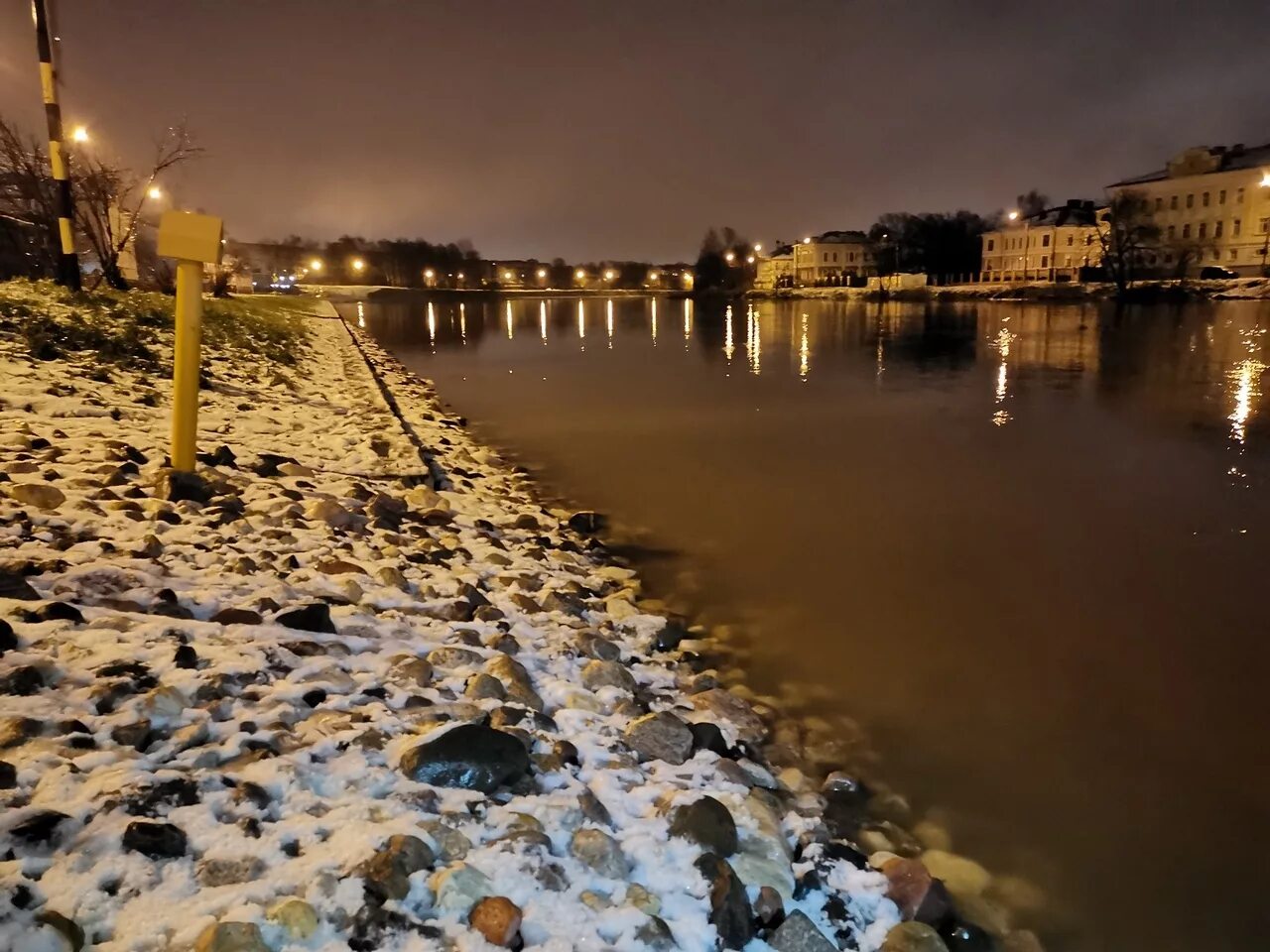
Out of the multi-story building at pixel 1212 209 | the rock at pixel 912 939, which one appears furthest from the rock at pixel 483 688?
the multi-story building at pixel 1212 209

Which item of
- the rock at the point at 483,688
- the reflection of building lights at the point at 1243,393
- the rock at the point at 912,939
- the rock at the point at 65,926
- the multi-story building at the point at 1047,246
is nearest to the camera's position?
the rock at the point at 65,926

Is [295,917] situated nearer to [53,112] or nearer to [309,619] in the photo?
[309,619]

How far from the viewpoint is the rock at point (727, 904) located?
329 centimetres

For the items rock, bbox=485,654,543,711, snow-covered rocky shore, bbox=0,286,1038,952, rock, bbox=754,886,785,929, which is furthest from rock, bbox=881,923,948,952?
rock, bbox=485,654,543,711

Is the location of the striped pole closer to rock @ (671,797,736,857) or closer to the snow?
the snow

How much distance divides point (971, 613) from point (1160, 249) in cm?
10051

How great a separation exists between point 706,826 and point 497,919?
1167 mm

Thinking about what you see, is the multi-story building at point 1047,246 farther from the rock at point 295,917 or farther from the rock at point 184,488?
the rock at point 295,917

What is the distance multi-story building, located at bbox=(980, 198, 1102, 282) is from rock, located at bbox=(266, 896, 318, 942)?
369 feet

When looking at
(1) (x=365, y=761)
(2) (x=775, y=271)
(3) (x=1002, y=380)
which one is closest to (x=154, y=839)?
(1) (x=365, y=761)

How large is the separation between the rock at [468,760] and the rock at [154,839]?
0.99 meters

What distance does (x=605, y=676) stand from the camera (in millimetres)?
5441

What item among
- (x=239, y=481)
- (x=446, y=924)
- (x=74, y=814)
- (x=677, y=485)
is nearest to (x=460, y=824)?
(x=446, y=924)

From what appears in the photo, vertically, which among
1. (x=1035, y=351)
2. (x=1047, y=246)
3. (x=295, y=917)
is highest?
(x=1047, y=246)
